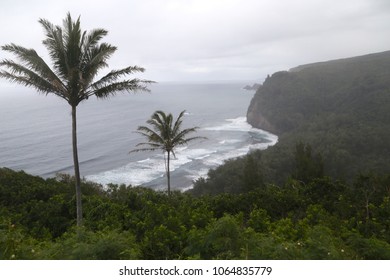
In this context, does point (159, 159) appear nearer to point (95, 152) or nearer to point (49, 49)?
point (95, 152)

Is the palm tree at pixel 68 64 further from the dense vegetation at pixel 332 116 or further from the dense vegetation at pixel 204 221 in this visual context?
the dense vegetation at pixel 332 116

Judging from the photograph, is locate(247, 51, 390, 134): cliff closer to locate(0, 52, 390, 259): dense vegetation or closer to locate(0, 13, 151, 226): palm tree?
locate(0, 52, 390, 259): dense vegetation

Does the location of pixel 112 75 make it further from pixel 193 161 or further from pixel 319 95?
pixel 319 95

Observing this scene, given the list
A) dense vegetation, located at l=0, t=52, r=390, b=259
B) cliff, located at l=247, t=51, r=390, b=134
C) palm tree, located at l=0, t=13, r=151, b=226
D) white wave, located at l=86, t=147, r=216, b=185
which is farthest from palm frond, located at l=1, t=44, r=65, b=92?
cliff, located at l=247, t=51, r=390, b=134

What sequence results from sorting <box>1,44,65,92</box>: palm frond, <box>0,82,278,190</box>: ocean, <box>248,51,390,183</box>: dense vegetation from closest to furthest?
<box>1,44,65,92</box>: palm frond < <box>248,51,390,183</box>: dense vegetation < <box>0,82,278,190</box>: ocean

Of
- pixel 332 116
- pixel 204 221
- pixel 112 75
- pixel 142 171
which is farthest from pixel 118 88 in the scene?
pixel 332 116

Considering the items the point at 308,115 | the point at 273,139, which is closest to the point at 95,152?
the point at 273,139
